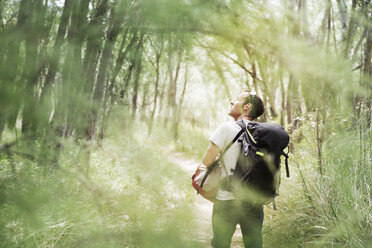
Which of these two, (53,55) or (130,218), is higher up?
(53,55)

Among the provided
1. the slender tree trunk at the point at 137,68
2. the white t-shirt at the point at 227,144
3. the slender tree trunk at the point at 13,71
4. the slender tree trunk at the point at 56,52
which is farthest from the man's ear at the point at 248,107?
the slender tree trunk at the point at 13,71

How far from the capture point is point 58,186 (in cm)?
59

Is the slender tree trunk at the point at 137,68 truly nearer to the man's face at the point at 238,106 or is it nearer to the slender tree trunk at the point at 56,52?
the slender tree trunk at the point at 56,52

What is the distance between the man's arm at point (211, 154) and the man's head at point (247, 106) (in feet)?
1.49

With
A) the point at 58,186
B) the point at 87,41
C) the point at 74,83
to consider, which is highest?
the point at 87,41

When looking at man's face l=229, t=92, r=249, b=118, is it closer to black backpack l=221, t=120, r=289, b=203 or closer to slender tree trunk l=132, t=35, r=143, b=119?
black backpack l=221, t=120, r=289, b=203

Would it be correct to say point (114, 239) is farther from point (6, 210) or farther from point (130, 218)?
point (6, 210)

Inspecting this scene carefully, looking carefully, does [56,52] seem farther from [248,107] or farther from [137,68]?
[248,107]

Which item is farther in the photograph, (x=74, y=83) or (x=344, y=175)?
(x=344, y=175)

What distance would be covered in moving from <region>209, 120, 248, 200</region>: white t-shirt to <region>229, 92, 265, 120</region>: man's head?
30 centimetres

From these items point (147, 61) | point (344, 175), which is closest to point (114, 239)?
point (147, 61)

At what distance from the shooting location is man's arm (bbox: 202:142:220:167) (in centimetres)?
175

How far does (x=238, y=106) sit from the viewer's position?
6.87 ft

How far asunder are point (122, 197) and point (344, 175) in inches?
110
